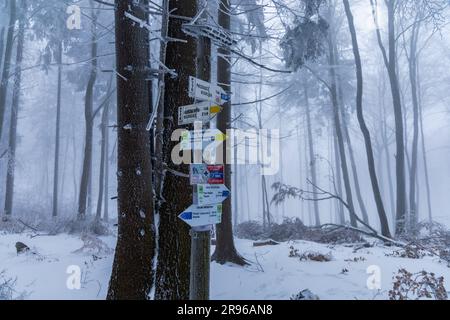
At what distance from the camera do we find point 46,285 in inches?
245

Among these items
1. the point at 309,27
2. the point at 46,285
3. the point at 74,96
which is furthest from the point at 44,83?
the point at 46,285

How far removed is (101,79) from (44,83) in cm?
1336

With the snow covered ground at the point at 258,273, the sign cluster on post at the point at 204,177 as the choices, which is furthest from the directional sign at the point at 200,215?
the snow covered ground at the point at 258,273

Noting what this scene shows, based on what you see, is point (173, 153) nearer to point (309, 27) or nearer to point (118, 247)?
point (118, 247)

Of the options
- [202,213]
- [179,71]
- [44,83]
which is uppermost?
[44,83]

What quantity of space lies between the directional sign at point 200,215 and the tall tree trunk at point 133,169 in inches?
70.6

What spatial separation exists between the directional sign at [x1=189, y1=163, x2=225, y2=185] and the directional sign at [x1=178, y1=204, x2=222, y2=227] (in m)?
0.22

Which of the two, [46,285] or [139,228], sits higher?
[139,228]

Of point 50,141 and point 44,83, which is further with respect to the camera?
point 50,141

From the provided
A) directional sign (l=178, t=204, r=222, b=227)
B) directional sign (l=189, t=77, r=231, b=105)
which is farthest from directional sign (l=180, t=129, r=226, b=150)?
directional sign (l=178, t=204, r=222, b=227)

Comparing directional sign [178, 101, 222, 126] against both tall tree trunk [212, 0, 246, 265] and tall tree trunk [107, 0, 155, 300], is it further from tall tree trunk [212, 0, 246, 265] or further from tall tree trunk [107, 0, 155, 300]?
tall tree trunk [212, 0, 246, 265]

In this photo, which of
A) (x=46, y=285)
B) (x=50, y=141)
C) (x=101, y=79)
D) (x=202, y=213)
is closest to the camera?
(x=202, y=213)

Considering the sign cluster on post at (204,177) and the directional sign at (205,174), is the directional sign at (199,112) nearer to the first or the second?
the sign cluster on post at (204,177)

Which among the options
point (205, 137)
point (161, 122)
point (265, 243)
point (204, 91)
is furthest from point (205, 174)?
point (265, 243)
